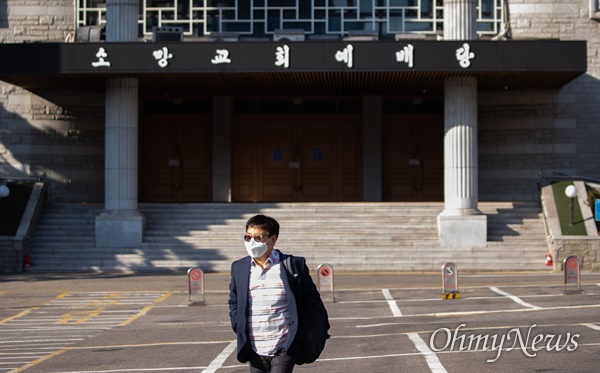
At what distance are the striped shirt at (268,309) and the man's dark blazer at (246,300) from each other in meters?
0.05

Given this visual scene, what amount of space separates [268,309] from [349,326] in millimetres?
9398

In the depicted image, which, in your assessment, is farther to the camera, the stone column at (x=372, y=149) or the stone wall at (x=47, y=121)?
the stone column at (x=372, y=149)

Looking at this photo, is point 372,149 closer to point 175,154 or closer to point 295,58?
point 175,154

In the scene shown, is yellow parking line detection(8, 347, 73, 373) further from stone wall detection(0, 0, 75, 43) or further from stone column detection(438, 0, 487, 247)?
stone wall detection(0, 0, 75, 43)

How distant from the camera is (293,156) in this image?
128 ft

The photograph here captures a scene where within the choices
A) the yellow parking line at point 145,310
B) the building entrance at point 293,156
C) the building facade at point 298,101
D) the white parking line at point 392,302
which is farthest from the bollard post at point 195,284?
the building entrance at point 293,156

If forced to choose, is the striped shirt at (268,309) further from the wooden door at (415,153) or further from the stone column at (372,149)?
the wooden door at (415,153)

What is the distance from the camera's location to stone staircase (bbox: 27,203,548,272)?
29406 mm

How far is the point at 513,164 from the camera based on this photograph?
120ft

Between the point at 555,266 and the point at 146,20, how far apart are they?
702 inches

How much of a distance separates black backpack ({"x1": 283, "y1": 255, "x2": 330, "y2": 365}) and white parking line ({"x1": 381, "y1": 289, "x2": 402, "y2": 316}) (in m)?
11.1

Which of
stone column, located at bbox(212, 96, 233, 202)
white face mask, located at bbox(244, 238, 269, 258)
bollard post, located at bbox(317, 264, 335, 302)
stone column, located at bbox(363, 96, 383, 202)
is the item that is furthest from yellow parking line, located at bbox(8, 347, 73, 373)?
stone column, located at bbox(363, 96, 383, 202)

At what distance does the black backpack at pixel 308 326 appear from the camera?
303 inches

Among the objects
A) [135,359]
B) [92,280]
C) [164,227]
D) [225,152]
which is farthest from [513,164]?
[135,359]
